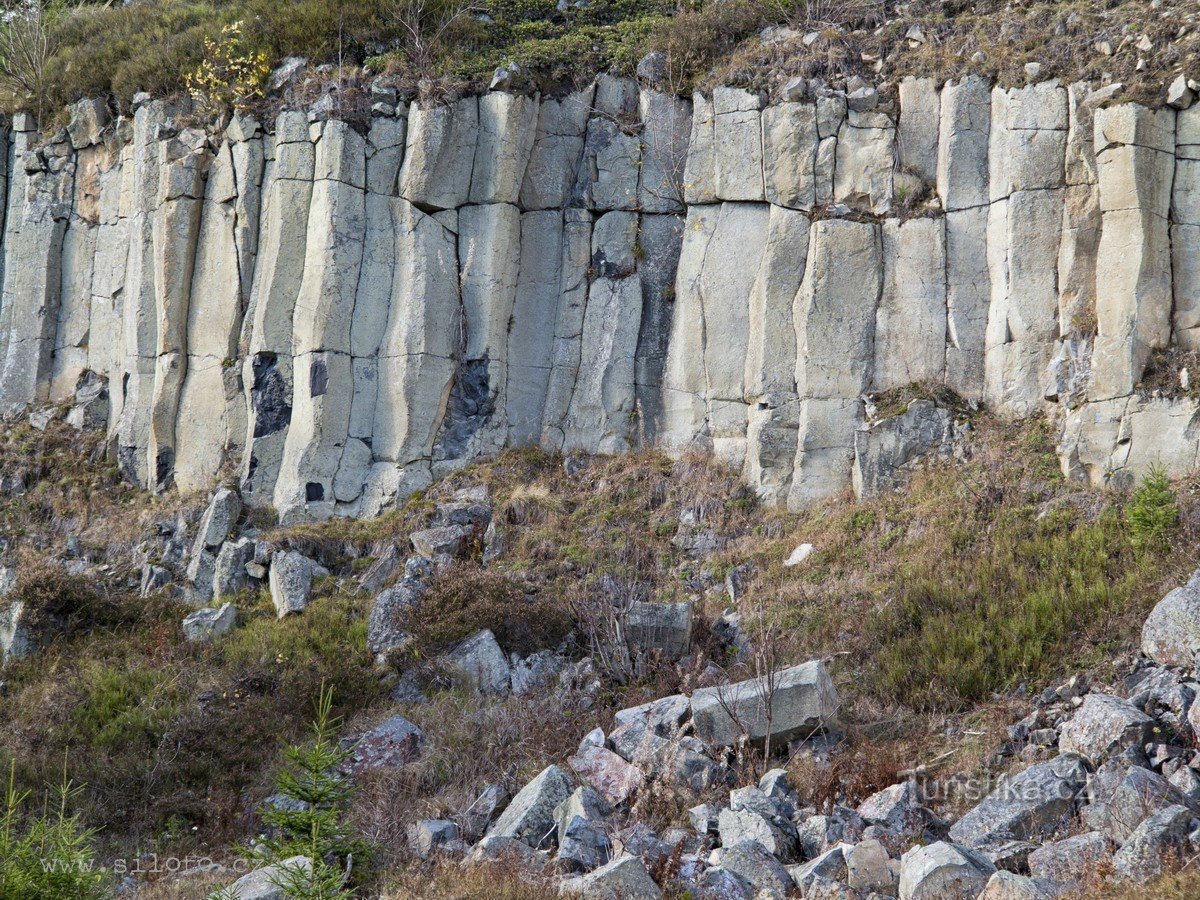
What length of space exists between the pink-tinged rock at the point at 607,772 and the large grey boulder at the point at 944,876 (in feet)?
9.91

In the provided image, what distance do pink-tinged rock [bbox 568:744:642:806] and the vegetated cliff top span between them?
448 inches

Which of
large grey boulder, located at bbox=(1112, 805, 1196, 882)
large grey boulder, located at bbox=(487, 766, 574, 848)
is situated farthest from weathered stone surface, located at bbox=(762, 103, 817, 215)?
large grey boulder, located at bbox=(1112, 805, 1196, 882)

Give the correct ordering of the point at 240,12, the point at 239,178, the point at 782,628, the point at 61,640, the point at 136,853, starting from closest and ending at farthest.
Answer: the point at 136,853
the point at 782,628
the point at 61,640
the point at 239,178
the point at 240,12

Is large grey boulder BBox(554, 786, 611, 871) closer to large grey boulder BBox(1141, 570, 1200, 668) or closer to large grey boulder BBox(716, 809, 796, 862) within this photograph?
large grey boulder BBox(716, 809, 796, 862)

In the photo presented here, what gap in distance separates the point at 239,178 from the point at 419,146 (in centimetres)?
350

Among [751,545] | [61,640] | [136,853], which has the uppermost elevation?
[751,545]

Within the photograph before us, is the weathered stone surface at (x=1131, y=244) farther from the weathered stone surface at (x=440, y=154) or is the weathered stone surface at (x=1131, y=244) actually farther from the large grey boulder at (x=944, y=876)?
the weathered stone surface at (x=440, y=154)

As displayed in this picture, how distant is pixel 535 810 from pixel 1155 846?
490cm

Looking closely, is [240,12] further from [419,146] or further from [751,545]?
[751,545]

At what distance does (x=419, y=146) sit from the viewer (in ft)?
61.8

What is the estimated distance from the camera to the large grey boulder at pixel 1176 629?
34.7 ft

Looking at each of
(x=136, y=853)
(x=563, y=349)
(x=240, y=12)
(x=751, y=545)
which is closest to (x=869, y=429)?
(x=751, y=545)

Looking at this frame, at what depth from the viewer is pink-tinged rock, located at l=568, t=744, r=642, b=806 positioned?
10.6 meters

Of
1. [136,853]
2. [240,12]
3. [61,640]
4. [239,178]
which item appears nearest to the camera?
[136,853]
